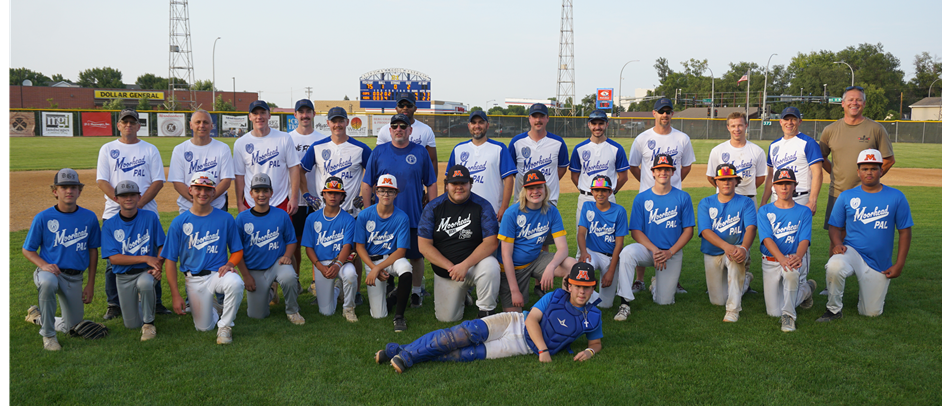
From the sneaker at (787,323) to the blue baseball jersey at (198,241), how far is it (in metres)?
4.91

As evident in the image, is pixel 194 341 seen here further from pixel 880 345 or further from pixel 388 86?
pixel 388 86

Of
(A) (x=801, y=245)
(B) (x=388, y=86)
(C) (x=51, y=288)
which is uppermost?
(B) (x=388, y=86)

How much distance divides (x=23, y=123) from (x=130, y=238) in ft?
116

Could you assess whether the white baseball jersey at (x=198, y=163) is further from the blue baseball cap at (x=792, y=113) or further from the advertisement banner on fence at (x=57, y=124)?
the advertisement banner on fence at (x=57, y=124)

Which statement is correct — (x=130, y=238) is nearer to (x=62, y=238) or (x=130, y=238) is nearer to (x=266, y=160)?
(x=62, y=238)

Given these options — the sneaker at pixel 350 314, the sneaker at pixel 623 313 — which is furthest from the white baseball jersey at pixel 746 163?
the sneaker at pixel 350 314

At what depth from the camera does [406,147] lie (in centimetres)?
596

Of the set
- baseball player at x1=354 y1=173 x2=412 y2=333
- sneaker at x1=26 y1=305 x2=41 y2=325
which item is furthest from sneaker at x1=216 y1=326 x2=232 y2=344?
sneaker at x1=26 y1=305 x2=41 y2=325

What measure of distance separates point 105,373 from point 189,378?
2.04 feet

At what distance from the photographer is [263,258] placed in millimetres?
5328

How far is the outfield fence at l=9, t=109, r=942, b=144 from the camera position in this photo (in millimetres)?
32625

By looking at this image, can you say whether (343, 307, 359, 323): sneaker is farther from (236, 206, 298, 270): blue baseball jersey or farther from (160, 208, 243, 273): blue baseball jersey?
(160, 208, 243, 273): blue baseball jersey

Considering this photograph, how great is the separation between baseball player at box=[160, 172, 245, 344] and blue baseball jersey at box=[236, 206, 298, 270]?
0.22m

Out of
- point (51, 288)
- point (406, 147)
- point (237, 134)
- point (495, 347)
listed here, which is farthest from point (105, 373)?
Result: point (237, 134)
